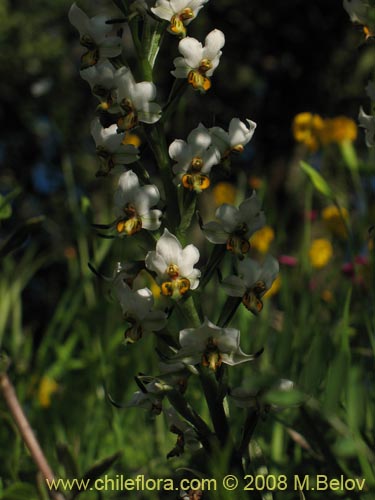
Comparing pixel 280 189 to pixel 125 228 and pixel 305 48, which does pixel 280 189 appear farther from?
pixel 125 228

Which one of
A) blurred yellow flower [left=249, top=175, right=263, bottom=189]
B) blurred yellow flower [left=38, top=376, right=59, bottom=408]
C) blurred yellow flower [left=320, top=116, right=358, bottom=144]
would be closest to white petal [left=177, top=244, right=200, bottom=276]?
blurred yellow flower [left=249, top=175, right=263, bottom=189]

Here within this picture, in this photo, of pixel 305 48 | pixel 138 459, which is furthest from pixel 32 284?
pixel 138 459

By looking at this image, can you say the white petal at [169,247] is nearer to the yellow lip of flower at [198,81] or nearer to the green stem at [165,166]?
the green stem at [165,166]

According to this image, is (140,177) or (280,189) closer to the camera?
(140,177)

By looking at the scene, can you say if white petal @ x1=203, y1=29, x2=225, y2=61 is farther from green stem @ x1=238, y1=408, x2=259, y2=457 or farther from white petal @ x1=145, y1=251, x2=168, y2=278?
green stem @ x1=238, y1=408, x2=259, y2=457

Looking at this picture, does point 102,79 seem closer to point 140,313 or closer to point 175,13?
point 175,13

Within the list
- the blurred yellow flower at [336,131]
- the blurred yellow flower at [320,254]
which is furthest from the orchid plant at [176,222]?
the blurred yellow flower at [320,254]
